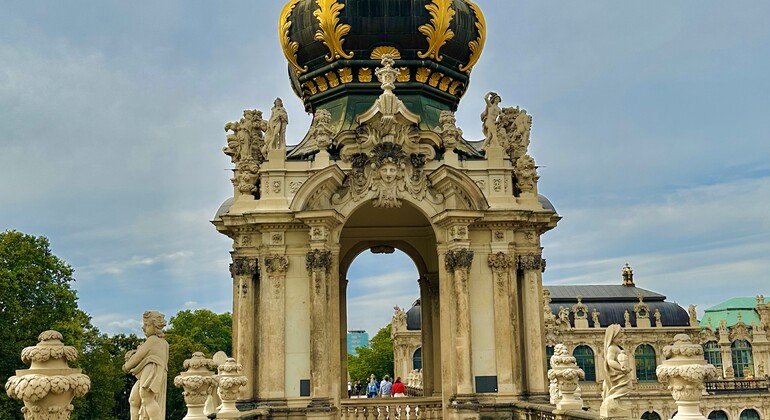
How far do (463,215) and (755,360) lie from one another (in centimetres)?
7816

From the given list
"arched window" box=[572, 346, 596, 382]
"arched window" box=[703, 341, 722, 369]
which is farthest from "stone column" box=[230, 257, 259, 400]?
"arched window" box=[703, 341, 722, 369]

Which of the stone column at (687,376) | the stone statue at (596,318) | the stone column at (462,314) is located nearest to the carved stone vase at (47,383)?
the stone column at (687,376)

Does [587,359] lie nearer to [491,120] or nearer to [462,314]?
[491,120]

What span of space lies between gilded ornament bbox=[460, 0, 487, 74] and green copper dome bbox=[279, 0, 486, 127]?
13.2 inches

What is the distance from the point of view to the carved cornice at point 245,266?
21438 mm

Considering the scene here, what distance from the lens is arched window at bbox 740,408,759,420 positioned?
260ft

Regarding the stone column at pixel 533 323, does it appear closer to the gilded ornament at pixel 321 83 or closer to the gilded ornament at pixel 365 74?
the gilded ornament at pixel 365 74

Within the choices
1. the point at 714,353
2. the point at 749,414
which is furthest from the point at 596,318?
the point at 749,414

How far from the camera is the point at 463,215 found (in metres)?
20.9

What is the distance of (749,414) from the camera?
79.6 metres

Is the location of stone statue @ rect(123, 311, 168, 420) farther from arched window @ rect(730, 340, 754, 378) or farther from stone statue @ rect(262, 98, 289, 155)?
arched window @ rect(730, 340, 754, 378)

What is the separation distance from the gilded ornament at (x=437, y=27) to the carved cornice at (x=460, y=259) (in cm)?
622

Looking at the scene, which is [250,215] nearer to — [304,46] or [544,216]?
[304,46]

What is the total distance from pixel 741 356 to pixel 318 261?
80.0 metres
